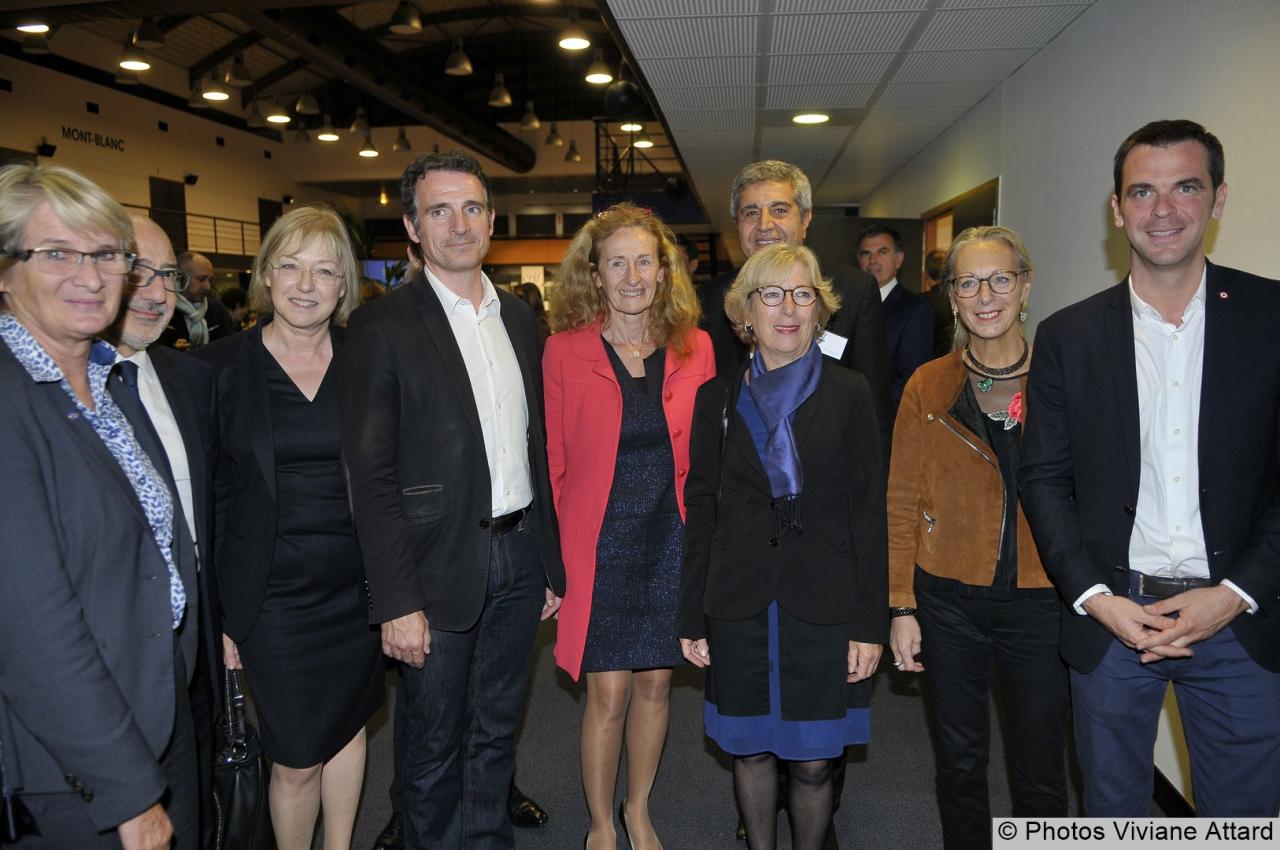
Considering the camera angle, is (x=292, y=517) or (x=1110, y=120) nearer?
(x=292, y=517)

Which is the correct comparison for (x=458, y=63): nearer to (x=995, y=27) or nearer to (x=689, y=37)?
(x=689, y=37)

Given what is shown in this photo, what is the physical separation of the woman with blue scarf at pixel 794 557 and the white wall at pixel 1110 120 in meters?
1.62

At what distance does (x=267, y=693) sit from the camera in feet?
7.95

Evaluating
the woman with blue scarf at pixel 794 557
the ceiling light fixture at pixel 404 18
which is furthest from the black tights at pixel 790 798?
the ceiling light fixture at pixel 404 18

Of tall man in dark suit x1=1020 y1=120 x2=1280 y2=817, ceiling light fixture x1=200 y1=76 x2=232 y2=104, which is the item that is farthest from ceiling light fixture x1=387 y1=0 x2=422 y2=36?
tall man in dark suit x1=1020 y1=120 x2=1280 y2=817

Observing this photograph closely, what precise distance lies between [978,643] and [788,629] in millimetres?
511

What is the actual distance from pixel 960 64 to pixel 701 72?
60.9 inches

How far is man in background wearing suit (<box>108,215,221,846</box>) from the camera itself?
2.08 m

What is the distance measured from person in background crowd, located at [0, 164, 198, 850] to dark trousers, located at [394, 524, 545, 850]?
31.8 inches

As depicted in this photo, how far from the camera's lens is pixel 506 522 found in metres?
2.50

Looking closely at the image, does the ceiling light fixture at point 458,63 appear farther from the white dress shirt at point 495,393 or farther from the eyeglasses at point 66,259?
the eyeglasses at point 66,259

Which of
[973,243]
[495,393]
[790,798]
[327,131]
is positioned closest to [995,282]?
[973,243]

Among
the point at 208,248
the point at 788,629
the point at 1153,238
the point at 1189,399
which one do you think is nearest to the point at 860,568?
the point at 788,629

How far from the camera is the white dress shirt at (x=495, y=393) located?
8.10ft
